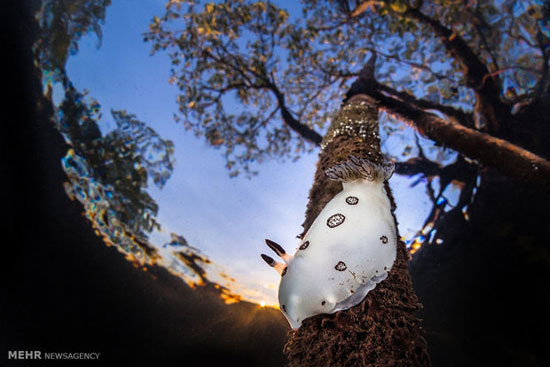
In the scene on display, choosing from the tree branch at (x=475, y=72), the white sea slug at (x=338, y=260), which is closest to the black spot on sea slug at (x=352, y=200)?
the white sea slug at (x=338, y=260)

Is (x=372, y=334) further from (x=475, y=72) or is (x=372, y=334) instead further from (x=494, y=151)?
(x=475, y=72)

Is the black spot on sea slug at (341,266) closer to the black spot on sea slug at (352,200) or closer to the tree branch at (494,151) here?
the black spot on sea slug at (352,200)

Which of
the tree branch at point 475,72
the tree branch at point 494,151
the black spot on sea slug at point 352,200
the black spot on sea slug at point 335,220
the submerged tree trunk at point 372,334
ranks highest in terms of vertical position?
the tree branch at point 475,72

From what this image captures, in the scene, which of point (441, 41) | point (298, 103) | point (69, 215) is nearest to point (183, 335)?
point (69, 215)

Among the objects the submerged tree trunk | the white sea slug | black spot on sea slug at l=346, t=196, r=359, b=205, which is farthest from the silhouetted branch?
the submerged tree trunk

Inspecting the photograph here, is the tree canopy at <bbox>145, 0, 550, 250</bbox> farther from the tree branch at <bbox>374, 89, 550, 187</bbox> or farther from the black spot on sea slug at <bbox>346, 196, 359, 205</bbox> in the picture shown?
the black spot on sea slug at <bbox>346, 196, 359, 205</bbox>

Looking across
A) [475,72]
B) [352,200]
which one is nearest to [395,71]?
[475,72]

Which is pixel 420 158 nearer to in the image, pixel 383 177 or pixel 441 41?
pixel 441 41
